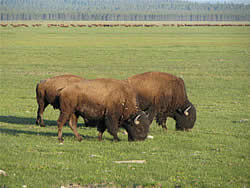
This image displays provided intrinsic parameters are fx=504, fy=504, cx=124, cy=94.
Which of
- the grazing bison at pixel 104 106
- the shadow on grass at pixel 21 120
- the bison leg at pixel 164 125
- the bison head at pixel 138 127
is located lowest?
the shadow on grass at pixel 21 120

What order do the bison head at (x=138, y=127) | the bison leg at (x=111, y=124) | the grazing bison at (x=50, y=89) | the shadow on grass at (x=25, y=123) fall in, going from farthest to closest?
the grazing bison at (x=50, y=89)
the shadow on grass at (x=25, y=123)
the bison head at (x=138, y=127)
the bison leg at (x=111, y=124)

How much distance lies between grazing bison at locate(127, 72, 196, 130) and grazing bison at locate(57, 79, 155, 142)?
194 centimetres

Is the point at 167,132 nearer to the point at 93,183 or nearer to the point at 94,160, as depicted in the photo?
the point at 94,160

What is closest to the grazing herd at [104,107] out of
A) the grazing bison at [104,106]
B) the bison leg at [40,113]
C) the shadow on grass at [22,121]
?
the grazing bison at [104,106]

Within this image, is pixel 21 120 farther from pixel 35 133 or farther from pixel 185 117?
pixel 185 117

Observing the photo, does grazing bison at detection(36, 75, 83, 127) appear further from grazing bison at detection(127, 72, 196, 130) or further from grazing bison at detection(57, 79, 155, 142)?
grazing bison at detection(57, 79, 155, 142)

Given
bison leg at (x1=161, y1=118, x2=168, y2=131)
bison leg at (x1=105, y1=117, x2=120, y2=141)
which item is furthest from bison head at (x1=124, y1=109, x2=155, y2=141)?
bison leg at (x1=161, y1=118, x2=168, y2=131)

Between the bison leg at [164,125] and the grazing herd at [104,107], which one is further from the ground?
the grazing herd at [104,107]

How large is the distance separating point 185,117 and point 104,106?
11.9 feet

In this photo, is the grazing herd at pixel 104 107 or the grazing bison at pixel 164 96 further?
the grazing bison at pixel 164 96

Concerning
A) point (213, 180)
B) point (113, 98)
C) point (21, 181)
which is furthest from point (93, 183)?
point (113, 98)

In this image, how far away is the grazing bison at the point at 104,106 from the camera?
12.9m

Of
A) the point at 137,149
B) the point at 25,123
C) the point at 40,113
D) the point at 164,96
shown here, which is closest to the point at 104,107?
the point at 137,149

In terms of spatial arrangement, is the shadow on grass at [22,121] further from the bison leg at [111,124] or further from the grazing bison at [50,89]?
the bison leg at [111,124]
